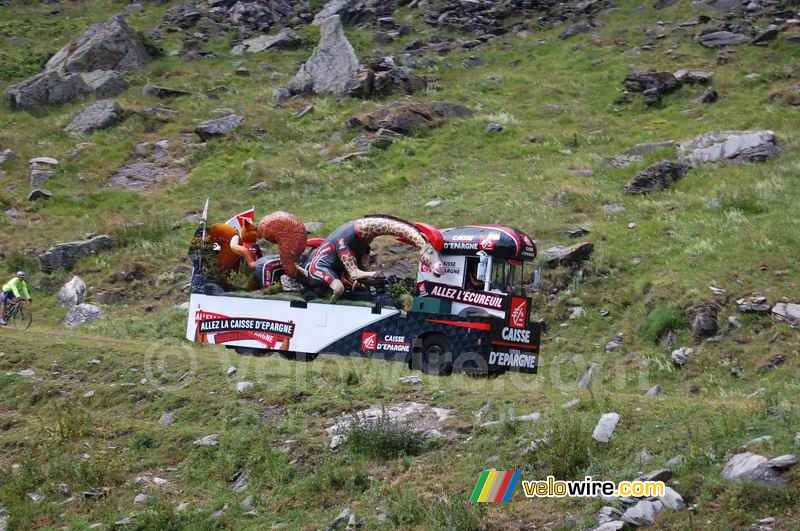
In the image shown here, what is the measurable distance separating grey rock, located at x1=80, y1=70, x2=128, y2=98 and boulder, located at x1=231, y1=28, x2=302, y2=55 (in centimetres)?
996

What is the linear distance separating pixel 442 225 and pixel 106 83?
93.5 feet

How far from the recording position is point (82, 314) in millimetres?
27469

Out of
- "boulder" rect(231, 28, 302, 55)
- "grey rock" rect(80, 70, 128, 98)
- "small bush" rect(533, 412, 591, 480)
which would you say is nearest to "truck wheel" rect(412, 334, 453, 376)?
"small bush" rect(533, 412, 591, 480)

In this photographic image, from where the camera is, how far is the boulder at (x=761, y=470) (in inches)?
387

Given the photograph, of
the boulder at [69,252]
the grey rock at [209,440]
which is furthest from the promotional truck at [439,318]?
the boulder at [69,252]

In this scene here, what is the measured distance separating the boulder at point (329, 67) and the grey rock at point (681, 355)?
30136 millimetres

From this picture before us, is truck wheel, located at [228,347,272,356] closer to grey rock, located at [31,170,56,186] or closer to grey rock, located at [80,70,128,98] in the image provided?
grey rock, located at [31,170,56,186]

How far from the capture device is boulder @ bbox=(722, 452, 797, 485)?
32.3 feet

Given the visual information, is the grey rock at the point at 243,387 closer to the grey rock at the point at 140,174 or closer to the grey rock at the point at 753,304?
the grey rock at the point at 753,304

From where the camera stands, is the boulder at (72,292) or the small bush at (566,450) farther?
the boulder at (72,292)

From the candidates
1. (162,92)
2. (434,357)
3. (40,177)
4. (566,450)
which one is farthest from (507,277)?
(162,92)

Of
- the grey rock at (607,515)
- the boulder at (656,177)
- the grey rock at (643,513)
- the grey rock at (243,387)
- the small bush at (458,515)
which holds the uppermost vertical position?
the grey rock at (643,513)

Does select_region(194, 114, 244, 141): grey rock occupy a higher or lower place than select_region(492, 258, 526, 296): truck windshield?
lower

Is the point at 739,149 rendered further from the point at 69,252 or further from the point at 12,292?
the point at 12,292
